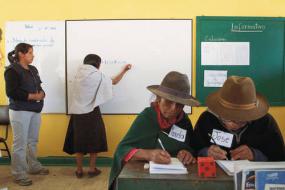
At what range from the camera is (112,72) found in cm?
458

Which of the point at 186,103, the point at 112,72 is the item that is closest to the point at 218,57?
the point at 112,72

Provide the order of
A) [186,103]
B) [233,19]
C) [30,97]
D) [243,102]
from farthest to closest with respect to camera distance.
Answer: [233,19], [30,97], [186,103], [243,102]

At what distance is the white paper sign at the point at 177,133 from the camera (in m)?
2.12

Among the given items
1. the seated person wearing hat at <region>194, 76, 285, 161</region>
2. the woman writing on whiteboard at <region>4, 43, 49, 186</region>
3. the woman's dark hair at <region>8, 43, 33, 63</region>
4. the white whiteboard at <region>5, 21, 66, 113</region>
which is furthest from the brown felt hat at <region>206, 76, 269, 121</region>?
the white whiteboard at <region>5, 21, 66, 113</region>

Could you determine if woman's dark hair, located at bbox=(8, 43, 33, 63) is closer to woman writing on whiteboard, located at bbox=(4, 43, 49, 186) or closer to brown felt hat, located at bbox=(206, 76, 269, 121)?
woman writing on whiteboard, located at bbox=(4, 43, 49, 186)

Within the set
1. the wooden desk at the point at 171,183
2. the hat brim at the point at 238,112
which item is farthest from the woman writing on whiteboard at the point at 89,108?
the wooden desk at the point at 171,183

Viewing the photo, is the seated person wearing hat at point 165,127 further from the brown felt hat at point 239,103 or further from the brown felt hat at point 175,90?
the brown felt hat at point 239,103

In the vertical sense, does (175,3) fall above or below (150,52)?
above

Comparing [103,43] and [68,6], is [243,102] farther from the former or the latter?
[68,6]

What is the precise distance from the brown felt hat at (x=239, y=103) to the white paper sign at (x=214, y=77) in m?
2.60

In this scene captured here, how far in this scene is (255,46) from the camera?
14.7ft

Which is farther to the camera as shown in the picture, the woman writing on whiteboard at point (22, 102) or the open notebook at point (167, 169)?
the woman writing on whiteboard at point (22, 102)

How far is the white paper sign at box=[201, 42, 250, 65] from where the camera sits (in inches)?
175

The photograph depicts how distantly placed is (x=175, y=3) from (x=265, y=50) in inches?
48.1
